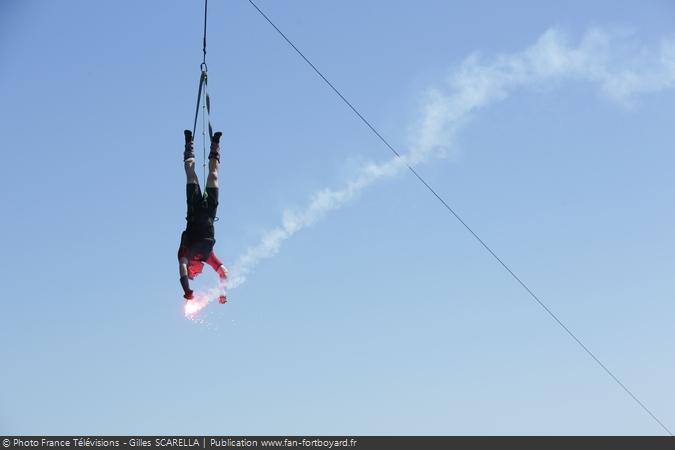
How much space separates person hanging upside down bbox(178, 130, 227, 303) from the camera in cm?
1580

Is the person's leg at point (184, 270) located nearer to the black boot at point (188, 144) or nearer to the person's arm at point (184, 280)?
the person's arm at point (184, 280)

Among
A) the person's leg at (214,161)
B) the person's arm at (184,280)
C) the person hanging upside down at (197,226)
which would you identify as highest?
the person's leg at (214,161)

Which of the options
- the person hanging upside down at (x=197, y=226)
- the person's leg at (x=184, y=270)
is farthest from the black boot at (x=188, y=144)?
the person's leg at (x=184, y=270)

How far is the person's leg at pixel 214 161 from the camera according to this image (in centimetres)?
1611

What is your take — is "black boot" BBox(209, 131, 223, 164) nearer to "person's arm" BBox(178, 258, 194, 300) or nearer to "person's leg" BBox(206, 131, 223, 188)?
"person's leg" BBox(206, 131, 223, 188)

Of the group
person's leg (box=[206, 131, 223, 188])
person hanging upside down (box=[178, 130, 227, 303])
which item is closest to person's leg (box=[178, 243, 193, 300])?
person hanging upside down (box=[178, 130, 227, 303])

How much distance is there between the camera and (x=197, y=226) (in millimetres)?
15820

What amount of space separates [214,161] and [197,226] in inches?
54.7

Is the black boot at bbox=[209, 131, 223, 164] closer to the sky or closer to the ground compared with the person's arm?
closer to the sky

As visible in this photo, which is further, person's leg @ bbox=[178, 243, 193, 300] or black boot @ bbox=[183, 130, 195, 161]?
black boot @ bbox=[183, 130, 195, 161]
